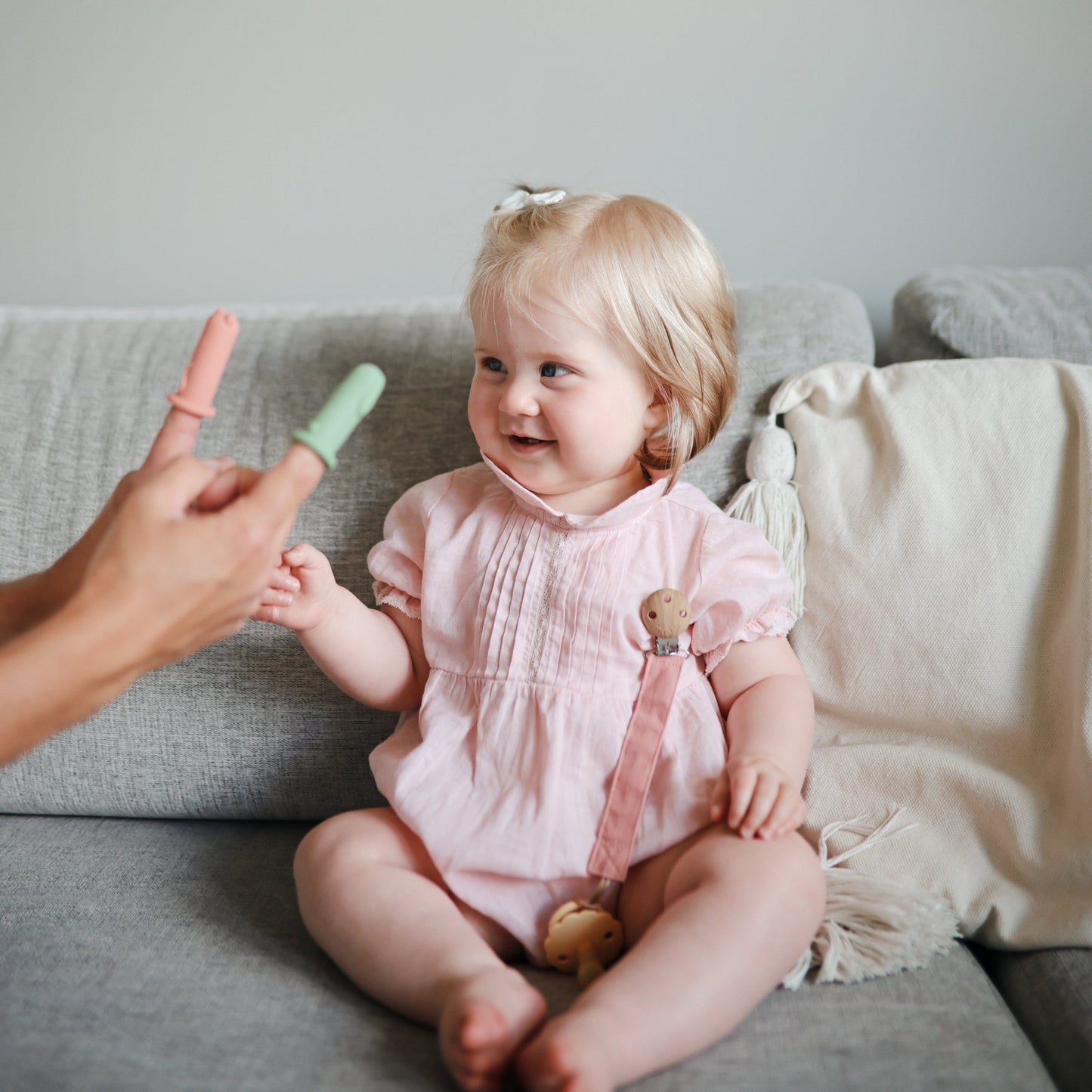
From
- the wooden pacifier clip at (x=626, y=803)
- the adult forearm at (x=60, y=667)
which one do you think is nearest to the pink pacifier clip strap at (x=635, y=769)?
the wooden pacifier clip at (x=626, y=803)

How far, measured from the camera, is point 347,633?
996 millimetres

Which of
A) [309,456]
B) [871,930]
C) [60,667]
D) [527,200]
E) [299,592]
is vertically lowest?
[871,930]

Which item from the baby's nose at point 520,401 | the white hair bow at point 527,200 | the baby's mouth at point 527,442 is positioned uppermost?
the white hair bow at point 527,200

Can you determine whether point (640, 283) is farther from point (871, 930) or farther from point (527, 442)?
point (871, 930)

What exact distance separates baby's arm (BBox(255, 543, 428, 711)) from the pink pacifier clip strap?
263mm

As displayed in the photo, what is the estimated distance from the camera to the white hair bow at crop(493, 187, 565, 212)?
3.36ft

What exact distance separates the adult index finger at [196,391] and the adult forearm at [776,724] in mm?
556

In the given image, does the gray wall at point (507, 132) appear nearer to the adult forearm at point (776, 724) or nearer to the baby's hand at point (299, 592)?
the baby's hand at point (299, 592)

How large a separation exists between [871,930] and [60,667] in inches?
27.2

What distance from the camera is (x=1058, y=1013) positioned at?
0.81m

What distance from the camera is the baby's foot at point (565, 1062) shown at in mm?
641

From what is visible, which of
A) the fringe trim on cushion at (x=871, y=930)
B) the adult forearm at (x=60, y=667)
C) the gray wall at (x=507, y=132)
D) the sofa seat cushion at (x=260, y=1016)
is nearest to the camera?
the adult forearm at (x=60, y=667)

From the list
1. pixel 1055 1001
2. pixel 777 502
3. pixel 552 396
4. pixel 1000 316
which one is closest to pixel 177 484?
pixel 552 396

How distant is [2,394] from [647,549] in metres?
0.84
